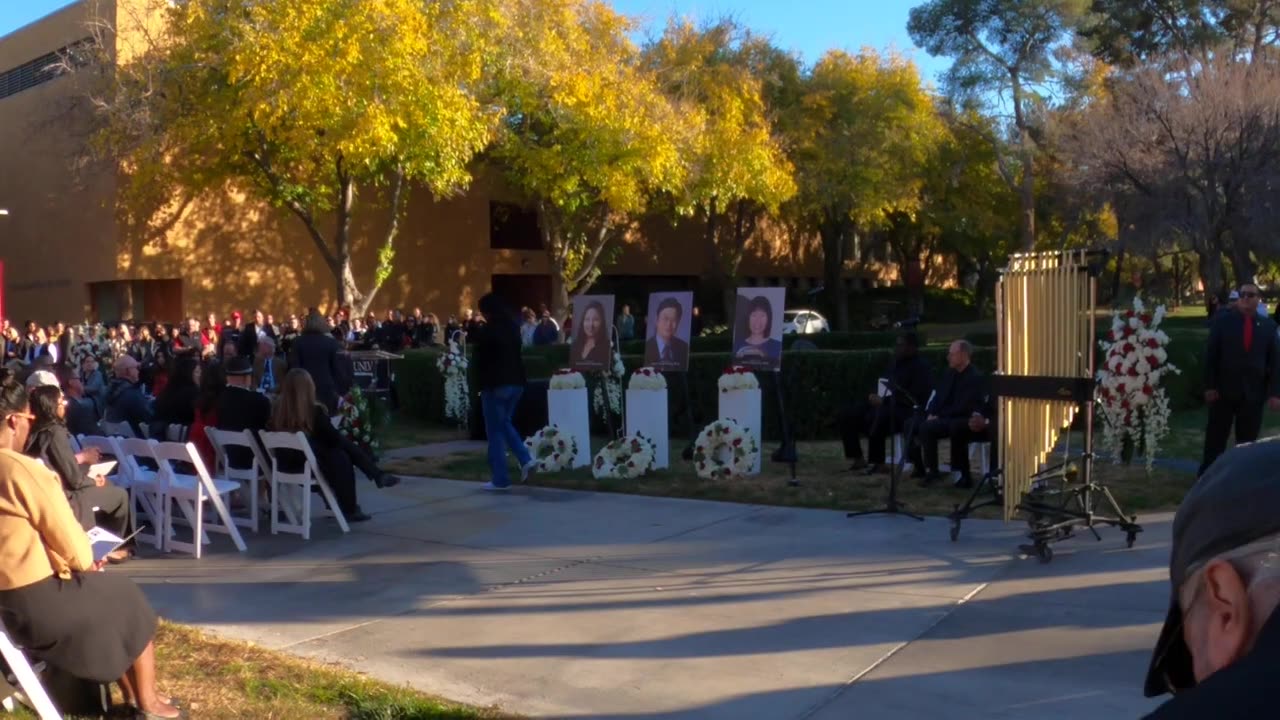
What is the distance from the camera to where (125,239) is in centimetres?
3103

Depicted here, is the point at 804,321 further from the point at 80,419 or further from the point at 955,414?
the point at 80,419

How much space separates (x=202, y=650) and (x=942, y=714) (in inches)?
153

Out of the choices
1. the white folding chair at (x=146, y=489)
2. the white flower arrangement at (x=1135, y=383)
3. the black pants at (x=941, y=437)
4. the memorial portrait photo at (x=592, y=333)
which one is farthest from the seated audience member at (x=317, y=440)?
the white flower arrangement at (x=1135, y=383)

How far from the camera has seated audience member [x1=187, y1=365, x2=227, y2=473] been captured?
34.4 feet

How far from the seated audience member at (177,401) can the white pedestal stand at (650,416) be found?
4.33 m

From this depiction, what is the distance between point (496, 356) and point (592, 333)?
7.44ft

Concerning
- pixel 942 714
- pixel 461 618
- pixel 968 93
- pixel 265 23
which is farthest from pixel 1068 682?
pixel 968 93

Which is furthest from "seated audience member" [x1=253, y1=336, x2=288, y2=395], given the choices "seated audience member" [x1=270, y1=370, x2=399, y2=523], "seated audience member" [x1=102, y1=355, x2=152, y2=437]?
"seated audience member" [x1=270, y1=370, x2=399, y2=523]

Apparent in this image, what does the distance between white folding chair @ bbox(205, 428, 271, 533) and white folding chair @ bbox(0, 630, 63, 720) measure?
479 centimetres

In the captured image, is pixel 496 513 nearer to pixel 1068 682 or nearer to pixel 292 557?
pixel 292 557

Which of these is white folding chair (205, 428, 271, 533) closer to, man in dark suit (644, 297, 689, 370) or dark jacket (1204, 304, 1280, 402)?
man in dark suit (644, 297, 689, 370)

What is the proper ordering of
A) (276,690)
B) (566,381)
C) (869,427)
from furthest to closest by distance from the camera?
(566,381) → (869,427) → (276,690)

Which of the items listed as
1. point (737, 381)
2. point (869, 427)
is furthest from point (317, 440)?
point (869, 427)

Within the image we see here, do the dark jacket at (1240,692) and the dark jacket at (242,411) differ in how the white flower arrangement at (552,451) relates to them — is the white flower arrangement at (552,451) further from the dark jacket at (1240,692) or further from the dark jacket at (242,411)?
the dark jacket at (1240,692)
